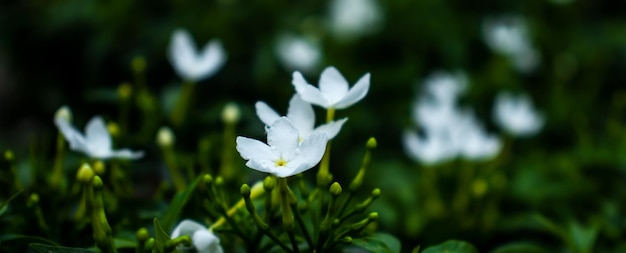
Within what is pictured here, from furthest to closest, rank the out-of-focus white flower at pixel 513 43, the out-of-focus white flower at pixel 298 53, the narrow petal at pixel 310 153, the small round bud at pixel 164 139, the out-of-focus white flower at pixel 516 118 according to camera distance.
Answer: the out-of-focus white flower at pixel 513 43 < the out-of-focus white flower at pixel 298 53 < the out-of-focus white flower at pixel 516 118 < the small round bud at pixel 164 139 < the narrow petal at pixel 310 153

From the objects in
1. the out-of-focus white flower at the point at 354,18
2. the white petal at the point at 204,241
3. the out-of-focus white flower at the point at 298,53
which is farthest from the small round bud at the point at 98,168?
the out-of-focus white flower at the point at 354,18

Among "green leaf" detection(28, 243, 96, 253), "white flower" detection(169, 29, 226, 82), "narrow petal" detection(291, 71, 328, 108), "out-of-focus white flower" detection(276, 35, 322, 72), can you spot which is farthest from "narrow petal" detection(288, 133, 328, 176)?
"out-of-focus white flower" detection(276, 35, 322, 72)

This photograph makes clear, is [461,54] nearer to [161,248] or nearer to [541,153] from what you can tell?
[541,153]

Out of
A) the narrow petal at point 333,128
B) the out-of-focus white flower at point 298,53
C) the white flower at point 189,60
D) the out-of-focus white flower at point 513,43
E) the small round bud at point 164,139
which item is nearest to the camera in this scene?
the narrow petal at point 333,128

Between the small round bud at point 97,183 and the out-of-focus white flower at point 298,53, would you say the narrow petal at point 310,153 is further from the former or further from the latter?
the out-of-focus white flower at point 298,53

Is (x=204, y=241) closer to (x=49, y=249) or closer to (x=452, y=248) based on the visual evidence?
(x=49, y=249)

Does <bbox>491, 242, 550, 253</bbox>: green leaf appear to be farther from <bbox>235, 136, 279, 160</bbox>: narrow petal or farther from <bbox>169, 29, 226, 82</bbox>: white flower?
<bbox>169, 29, 226, 82</bbox>: white flower
